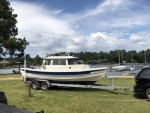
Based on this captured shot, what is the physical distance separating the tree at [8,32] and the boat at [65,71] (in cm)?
3038

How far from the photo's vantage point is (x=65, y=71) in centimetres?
1823

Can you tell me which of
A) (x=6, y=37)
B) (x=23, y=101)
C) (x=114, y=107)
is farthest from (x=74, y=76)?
(x=6, y=37)

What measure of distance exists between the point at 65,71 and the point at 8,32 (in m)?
35.4

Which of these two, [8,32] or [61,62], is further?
[8,32]

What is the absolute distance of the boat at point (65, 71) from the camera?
1789 centimetres

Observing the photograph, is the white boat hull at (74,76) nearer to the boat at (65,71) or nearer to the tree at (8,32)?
the boat at (65,71)

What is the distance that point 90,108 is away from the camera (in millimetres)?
10984

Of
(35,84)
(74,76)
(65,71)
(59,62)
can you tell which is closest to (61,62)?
(59,62)

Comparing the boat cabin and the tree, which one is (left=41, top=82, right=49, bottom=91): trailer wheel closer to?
the boat cabin

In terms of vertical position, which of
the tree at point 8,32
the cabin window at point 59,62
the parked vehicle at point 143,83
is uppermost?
the tree at point 8,32

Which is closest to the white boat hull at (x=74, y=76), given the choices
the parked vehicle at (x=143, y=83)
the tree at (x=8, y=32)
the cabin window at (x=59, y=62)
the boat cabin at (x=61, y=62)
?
the boat cabin at (x=61, y=62)

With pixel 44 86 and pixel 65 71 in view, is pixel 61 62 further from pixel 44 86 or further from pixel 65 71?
pixel 44 86

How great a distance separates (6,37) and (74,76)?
35.6 m

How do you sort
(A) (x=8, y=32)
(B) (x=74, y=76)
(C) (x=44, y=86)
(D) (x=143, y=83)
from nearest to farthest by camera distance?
1. (D) (x=143, y=83)
2. (B) (x=74, y=76)
3. (C) (x=44, y=86)
4. (A) (x=8, y=32)
